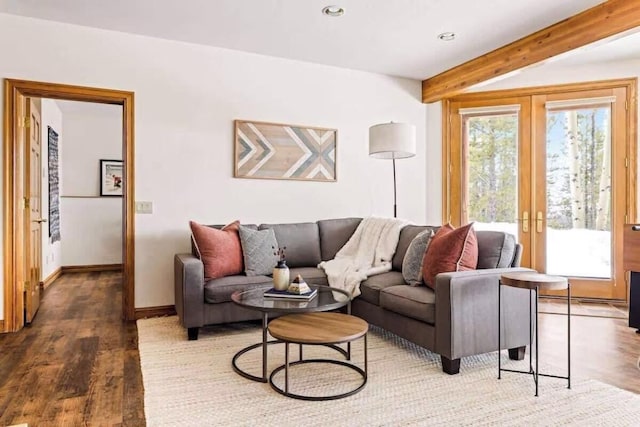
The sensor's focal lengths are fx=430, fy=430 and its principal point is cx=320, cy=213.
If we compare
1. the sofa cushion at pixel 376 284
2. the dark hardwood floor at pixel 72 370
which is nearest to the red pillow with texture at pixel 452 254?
the sofa cushion at pixel 376 284

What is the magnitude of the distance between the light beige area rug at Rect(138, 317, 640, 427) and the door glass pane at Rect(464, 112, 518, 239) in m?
2.52

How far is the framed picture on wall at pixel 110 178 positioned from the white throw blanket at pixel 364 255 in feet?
14.8

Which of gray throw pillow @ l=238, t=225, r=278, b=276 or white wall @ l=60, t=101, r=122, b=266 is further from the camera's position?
white wall @ l=60, t=101, r=122, b=266

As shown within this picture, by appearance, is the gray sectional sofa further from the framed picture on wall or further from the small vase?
the framed picture on wall

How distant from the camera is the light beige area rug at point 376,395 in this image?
2055mm

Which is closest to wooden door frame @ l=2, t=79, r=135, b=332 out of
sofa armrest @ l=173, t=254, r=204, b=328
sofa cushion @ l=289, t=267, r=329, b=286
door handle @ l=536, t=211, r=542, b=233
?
sofa armrest @ l=173, t=254, r=204, b=328

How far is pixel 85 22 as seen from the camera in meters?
3.67

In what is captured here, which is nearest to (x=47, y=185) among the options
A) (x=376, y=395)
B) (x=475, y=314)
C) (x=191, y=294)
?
(x=191, y=294)

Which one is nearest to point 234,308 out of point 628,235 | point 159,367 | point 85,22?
point 159,367

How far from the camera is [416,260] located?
315 cm

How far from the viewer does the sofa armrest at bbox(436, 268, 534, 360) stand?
253 centimetres

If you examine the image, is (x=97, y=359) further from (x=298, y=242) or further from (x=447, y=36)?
(x=447, y=36)

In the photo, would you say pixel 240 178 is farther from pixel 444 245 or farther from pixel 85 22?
pixel 444 245

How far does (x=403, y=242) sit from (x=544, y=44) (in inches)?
83.2
